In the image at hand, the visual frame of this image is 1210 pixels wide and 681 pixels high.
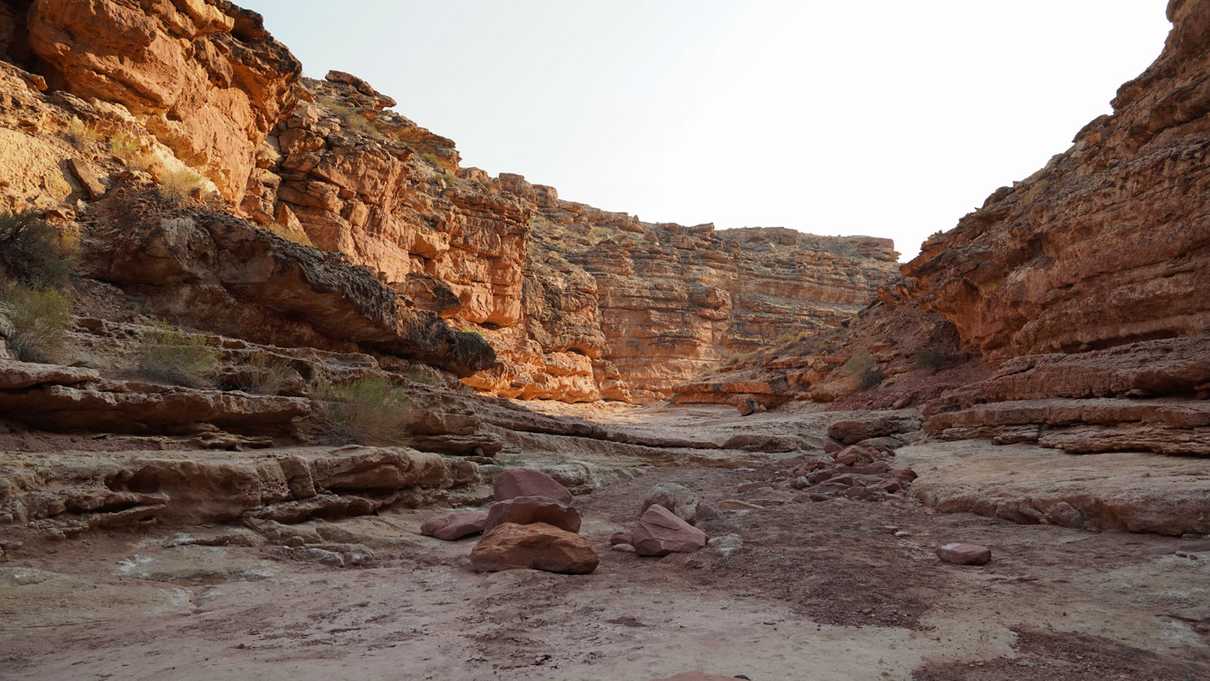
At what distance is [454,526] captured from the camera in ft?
18.2

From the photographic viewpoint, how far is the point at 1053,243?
1278cm

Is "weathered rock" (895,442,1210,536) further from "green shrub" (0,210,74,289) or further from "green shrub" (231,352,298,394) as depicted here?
"green shrub" (0,210,74,289)

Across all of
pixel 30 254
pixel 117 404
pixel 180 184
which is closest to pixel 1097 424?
pixel 117 404

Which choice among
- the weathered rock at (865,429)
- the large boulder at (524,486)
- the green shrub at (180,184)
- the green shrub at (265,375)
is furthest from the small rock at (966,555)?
the green shrub at (180,184)

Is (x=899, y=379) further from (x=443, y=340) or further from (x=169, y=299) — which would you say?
(x=169, y=299)

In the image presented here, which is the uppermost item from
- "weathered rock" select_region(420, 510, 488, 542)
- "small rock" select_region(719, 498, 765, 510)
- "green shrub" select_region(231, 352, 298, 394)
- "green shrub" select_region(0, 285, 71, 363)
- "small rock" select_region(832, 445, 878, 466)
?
"green shrub" select_region(0, 285, 71, 363)

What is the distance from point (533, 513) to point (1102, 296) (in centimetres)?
1128

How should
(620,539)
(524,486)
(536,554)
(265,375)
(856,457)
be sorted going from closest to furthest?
1. (536,554)
2. (620,539)
3. (524,486)
4. (265,375)
5. (856,457)

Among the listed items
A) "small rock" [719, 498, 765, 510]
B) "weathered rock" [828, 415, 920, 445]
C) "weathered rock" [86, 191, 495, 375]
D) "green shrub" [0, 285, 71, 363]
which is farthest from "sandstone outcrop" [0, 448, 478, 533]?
"weathered rock" [828, 415, 920, 445]

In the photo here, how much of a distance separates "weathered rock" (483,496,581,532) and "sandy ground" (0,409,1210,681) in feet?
1.26

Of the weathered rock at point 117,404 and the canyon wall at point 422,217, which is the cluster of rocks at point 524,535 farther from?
the canyon wall at point 422,217

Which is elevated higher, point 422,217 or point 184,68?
point 422,217

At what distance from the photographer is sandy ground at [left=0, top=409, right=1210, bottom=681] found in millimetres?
2578

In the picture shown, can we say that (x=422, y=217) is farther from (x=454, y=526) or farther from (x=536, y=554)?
(x=536, y=554)
